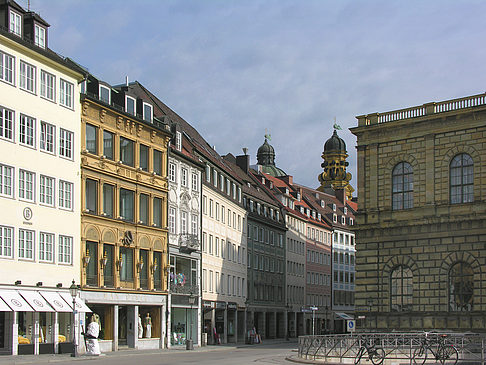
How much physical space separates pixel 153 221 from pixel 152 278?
3.90 metres

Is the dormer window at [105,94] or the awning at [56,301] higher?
the dormer window at [105,94]

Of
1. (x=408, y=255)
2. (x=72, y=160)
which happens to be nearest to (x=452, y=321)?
(x=408, y=255)

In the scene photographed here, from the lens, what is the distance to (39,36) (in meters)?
47.7

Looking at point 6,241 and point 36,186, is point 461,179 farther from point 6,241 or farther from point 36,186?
point 6,241

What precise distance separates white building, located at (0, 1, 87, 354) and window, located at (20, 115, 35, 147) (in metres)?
0.05

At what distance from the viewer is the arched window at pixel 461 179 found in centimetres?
5991

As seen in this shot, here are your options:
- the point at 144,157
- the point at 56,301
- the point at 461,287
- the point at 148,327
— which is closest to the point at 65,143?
the point at 56,301

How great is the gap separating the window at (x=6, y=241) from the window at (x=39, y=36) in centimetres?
1046

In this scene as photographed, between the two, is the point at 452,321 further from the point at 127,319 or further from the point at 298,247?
the point at 298,247

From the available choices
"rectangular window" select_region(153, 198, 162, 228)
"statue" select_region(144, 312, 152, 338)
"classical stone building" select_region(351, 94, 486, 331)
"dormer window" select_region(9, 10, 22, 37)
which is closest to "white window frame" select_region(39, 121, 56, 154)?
"dormer window" select_region(9, 10, 22, 37)

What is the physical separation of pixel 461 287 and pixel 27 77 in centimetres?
3191

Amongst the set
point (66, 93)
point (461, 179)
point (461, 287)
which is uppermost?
point (66, 93)

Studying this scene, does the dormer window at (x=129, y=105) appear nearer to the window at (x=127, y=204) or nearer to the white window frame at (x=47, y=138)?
the window at (x=127, y=204)

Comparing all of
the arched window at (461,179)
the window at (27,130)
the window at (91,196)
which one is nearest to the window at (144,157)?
the window at (91,196)
